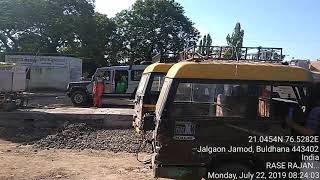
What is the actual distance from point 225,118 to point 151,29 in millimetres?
60498

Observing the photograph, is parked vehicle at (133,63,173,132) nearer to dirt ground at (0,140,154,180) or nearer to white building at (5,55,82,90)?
dirt ground at (0,140,154,180)

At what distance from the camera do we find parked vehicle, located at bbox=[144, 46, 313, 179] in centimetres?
752

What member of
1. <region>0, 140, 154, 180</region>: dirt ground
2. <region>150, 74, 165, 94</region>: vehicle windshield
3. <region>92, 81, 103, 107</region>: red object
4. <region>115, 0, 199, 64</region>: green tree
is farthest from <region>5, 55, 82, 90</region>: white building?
<region>150, 74, 165, 94</region>: vehicle windshield

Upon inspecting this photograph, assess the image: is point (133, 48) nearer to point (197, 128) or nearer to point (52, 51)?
point (52, 51)

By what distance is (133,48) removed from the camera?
6675 centimetres

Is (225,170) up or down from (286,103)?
down

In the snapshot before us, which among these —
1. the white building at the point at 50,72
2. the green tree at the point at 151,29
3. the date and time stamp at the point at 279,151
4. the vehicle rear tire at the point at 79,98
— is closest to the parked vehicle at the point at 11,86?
the vehicle rear tire at the point at 79,98

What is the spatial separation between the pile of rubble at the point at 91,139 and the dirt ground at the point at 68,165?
464mm

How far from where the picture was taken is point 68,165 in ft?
35.9

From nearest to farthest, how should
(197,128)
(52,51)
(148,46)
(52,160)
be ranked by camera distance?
(197,128)
(52,160)
(52,51)
(148,46)

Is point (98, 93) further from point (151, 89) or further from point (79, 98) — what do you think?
point (151, 89)

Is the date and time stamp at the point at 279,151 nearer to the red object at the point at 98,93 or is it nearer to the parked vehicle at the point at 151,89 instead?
the parked vehicle at the point at 151,89

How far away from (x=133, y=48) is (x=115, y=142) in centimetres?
5340

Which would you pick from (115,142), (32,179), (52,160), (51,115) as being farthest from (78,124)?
(32,179)
